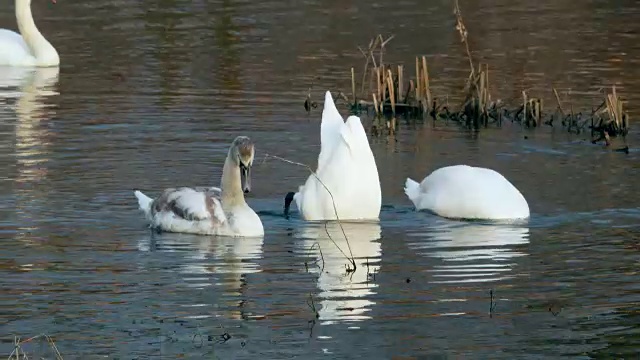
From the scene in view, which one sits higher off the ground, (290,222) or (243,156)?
(243,156)

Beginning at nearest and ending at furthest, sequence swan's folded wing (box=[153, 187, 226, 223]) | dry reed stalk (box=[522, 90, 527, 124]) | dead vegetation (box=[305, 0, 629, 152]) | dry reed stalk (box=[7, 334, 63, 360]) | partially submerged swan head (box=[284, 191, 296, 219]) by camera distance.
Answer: dry reed stalk (box=[7, 334, 63, 360])
swan's folded wing (box=[153, 187, 226, 223])
partially submerged swan head (box=[284, 191, 296, 219])
dead vegetation (box=[305, 0, 629, 152])
dry reed stalk (box=[522, 90, 527, 124])

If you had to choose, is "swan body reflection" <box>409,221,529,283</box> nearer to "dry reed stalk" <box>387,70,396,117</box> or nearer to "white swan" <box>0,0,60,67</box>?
"dry reed stalk" <box>387,70,396,117</box>

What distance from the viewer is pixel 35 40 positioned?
941 inches

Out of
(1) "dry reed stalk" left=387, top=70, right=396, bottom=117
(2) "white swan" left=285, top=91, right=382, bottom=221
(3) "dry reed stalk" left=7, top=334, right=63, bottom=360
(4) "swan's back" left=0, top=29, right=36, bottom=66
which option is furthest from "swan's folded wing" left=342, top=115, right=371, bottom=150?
(4) "swan's back" left=0, top=29, right=36, bottom=66

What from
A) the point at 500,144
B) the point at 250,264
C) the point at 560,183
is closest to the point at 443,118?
the point at 500,144

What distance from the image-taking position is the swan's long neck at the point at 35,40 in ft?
76.5

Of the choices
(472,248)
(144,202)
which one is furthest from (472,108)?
(472,248)

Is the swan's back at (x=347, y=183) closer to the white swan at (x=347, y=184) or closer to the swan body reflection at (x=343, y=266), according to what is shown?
the white swan at (x=347, y=184)

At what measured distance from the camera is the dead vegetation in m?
17.0

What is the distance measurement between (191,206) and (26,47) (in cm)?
1287

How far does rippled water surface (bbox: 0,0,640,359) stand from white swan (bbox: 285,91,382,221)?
0.67 feet

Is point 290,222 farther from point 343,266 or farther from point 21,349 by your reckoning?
point 21,349

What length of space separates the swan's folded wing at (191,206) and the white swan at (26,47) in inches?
439

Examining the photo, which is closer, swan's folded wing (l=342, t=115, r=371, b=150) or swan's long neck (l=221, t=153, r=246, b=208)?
swan's long neck (l=221, t=153, r=246, b=208)
